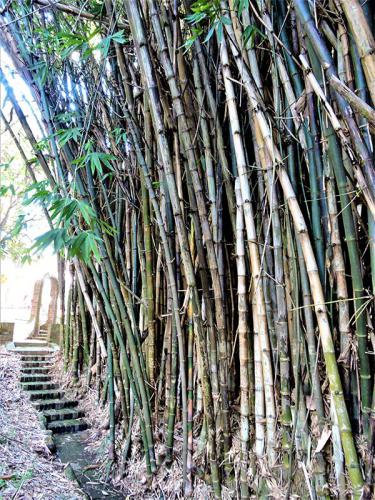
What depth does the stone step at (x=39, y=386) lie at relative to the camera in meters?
2.76

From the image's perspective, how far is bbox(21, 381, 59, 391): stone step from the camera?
9.05 feet

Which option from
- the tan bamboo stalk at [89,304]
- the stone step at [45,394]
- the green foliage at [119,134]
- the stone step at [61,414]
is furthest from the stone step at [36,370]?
the green foliage at [119,134]

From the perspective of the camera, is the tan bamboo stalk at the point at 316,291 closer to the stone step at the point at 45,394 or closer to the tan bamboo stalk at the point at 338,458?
the tan bamboo stalk at the point at 338,458

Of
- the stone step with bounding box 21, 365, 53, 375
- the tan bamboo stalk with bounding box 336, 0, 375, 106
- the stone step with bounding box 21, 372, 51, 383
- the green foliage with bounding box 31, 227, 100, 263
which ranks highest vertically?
the tan bamboo stalk with bounding box 336, 0, 375, 106

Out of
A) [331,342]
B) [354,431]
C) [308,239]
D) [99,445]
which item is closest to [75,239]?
[308,239]

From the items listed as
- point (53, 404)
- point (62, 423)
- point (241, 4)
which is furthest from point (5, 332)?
point (241, 4)

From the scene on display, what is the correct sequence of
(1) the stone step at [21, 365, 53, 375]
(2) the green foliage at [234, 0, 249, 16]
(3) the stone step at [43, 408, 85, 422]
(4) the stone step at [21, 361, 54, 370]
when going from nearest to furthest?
(2) the green foliage at [234, 0, 249, 16] → (3) the stone step at [43, 408, 85, 422] → (1) the stone step at [21, 365, 53, 375] → (4) the stone step at [21, 361, 54, 370]

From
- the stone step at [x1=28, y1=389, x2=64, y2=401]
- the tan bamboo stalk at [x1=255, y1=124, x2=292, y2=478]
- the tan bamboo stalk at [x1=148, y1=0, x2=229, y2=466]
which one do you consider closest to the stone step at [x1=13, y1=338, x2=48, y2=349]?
the stone step at [x1=28, y1=389, x2=64, y2=401]

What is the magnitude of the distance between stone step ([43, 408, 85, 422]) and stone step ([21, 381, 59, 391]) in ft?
1.41

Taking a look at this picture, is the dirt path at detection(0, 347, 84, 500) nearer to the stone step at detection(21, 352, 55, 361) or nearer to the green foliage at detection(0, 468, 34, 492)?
the green foliage at detection(0, 468, 34, 492)

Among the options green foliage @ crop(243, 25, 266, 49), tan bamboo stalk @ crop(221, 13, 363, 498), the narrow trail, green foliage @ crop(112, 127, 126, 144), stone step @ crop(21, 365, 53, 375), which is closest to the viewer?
tan bamboo stalk @ crop(221, 13, 363, 498)

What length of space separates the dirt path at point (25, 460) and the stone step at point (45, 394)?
0.18 feet

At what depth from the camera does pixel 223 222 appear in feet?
5.03

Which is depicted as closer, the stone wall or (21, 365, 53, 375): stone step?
(21, 365, 53, 375): stone step
